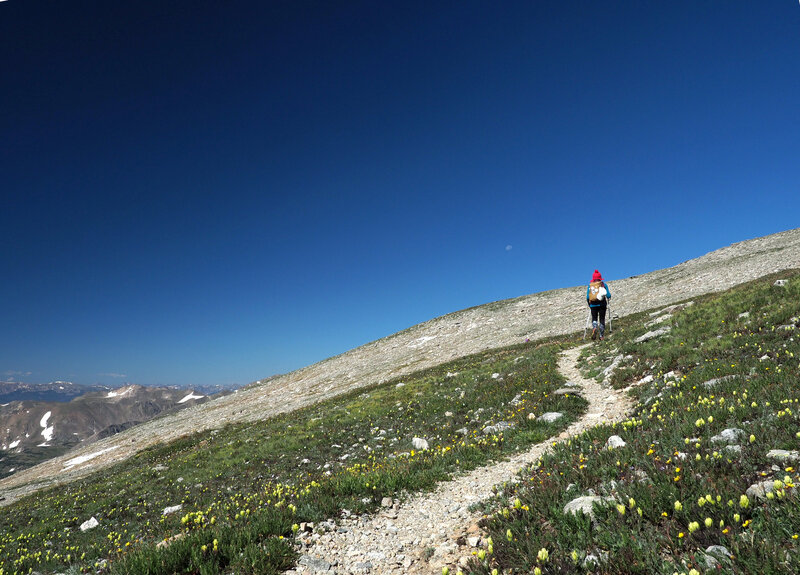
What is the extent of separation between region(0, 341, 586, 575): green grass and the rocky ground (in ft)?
62.7

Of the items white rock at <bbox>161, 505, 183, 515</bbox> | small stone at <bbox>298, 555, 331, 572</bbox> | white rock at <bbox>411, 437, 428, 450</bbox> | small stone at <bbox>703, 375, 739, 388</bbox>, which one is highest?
small stone at <bbox>703, 375, 739, 388</bbox>

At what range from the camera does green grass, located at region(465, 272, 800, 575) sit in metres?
4.09

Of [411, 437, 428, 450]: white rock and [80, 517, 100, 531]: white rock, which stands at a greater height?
[411, 437, 428, 450]: white rock

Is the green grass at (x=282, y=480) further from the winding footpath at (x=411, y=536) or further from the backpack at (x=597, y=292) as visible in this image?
the backpack at (x=597, y=292)

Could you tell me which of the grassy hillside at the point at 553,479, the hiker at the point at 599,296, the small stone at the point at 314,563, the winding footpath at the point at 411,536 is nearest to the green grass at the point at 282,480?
the grassy hillside at the point at 553,479

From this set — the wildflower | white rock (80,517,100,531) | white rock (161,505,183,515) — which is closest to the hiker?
the wildflower

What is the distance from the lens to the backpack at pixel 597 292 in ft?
77.1

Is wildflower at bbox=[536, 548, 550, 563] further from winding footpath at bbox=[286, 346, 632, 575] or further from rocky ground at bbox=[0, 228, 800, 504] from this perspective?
rocky ground at bbox=[0, 228, 800, 504]

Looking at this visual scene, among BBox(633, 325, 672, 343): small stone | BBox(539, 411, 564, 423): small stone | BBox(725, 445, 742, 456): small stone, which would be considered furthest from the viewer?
BBox(633, 325, 672, 343): small stone

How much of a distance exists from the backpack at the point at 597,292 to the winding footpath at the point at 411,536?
17508mm

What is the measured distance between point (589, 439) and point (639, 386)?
20.8ft

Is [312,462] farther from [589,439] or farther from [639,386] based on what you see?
[639,386]

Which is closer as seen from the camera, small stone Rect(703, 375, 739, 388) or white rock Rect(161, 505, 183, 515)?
small stone Rect(703, 375, 739, 388)

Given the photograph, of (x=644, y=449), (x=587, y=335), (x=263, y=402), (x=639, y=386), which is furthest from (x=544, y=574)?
(x=263, y=402)
